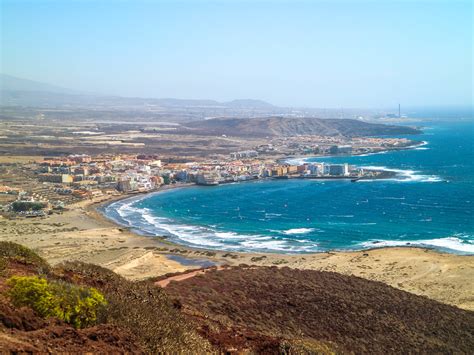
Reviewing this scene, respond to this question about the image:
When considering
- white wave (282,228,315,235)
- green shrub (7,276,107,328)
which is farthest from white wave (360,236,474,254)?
green shrub (7,276,107,328)

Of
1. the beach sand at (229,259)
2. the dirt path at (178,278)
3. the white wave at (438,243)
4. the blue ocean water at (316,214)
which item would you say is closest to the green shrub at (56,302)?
the dirt path at (178,278)

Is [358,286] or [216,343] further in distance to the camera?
[358,286]

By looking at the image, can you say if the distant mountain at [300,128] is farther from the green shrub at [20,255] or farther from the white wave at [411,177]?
the green shrub at [20,255]

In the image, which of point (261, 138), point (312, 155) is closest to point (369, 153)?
point (312, 155)

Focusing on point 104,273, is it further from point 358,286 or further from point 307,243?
point 307,243

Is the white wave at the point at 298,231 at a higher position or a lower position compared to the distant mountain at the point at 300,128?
lower

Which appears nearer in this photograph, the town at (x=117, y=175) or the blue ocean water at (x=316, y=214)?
the blue ocean water at (x=316, y=214)
